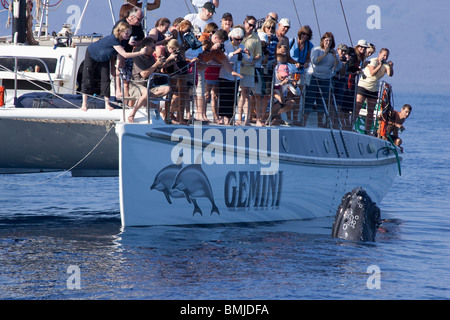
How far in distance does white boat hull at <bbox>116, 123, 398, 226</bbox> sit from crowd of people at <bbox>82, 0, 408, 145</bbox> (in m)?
0.44

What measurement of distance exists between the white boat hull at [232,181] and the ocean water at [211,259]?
276mm

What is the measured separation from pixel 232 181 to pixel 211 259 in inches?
82.5

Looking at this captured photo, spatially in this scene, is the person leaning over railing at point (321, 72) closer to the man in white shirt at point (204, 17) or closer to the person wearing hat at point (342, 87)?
the person wearing hat at point (342, 87)

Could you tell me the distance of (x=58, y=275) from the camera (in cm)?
1113

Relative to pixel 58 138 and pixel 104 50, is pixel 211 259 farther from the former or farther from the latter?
pixel 58 138

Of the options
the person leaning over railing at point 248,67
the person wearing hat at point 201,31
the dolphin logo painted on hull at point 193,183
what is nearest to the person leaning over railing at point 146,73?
the person wearing hat at point 201,31

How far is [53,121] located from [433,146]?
28.5m

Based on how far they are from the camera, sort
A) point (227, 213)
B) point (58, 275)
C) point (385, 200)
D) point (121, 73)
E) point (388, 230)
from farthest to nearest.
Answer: point (385, 200)
point (388, 230)
point (227, 213)
point (121, 73)
point (58, 275)

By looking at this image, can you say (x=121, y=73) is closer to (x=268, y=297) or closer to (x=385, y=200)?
(x=268, y=297)

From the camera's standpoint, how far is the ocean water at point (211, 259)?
34.8 ft

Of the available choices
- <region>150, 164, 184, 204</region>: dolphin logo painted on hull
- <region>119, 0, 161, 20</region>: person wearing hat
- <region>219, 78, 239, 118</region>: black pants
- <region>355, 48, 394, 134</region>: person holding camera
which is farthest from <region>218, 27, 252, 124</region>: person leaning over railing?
<region>355, 48, 394, 134</region>: person holding camera

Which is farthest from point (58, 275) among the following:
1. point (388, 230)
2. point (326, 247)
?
point (388, 230)

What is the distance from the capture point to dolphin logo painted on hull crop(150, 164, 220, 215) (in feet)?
43.8
